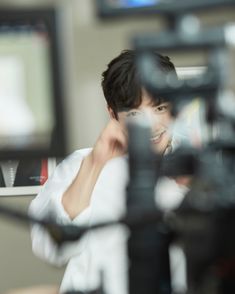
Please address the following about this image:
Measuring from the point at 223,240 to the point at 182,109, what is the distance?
0.38 feet

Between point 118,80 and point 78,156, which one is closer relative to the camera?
point 118,80

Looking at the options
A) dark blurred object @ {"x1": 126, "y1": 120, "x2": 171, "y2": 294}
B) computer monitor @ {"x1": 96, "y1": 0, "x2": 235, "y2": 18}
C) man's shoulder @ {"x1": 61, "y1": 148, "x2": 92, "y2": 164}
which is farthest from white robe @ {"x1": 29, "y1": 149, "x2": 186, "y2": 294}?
computer monitor @ {"x1": 96, "y1": 0, "x2": 235, "y2": 18}

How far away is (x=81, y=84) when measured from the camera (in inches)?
78.7

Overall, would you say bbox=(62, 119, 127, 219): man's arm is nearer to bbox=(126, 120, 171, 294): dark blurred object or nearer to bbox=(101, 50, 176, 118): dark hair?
bbox=(101, 50, 176, 118): dark hair

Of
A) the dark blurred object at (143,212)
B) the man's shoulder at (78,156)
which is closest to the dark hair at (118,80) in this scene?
the man's shoulder at (78,156)

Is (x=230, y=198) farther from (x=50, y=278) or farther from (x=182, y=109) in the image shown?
(x=50, y=278)

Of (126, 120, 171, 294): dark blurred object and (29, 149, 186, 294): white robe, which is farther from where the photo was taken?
(29, 149, 186, 294): white robe

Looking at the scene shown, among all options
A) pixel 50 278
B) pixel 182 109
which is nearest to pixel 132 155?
pixel 182 109

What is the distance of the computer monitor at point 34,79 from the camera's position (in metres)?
0.52

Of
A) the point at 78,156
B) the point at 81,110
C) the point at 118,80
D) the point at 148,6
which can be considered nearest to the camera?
the point at 148,6

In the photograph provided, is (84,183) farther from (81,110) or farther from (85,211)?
(81,110)

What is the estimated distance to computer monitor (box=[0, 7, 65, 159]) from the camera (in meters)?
0.52

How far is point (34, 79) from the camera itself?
1.73ft

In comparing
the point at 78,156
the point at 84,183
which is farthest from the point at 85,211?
the point at 78,156
